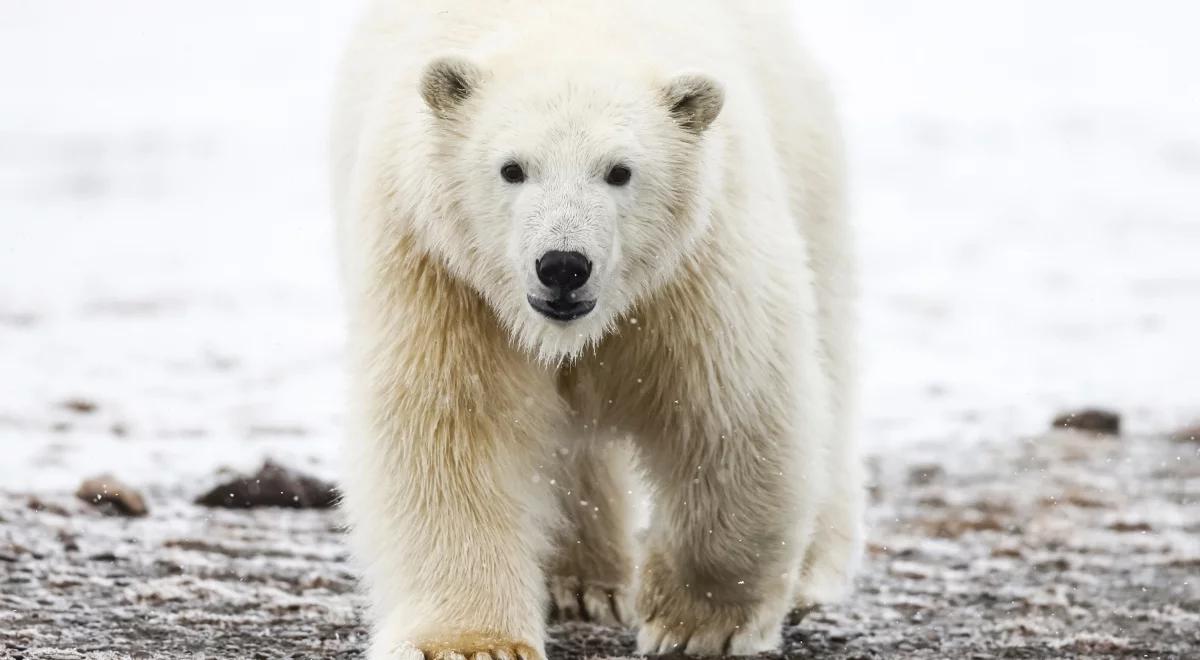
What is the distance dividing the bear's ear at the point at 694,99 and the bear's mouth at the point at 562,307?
1.87 ft

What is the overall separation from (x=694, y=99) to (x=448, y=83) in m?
0.61

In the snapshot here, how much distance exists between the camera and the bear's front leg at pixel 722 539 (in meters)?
4.55

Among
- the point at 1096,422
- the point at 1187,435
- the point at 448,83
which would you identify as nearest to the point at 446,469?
the point at 448,83

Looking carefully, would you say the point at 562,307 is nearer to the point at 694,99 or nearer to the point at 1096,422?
the point at 694,99

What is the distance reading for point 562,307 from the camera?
388 cm

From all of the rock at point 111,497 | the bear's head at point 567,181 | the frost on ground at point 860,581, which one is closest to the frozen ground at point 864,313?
the frost on ground at point 860,581

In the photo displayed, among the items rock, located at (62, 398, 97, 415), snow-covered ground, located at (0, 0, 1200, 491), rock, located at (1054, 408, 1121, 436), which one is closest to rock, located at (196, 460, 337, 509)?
snow-covered ground, located at (0, 0, 1200, 491)

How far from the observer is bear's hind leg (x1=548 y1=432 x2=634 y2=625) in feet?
17.7

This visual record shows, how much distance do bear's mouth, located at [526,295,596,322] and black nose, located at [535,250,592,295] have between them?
41mm

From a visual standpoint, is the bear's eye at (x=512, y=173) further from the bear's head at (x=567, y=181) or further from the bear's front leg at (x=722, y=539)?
the bear's front leg at (x=722, y=539)

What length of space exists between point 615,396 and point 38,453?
3492mm

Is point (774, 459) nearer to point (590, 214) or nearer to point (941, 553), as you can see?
point (590, 214)

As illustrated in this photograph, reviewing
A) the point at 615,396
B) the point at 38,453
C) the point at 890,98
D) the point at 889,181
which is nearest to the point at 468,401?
the point at 615,396

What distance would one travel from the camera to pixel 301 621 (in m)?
4.90
